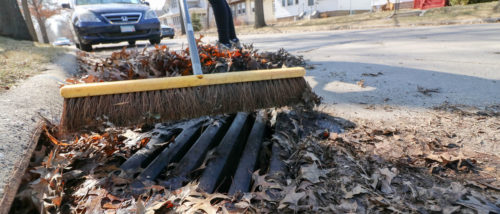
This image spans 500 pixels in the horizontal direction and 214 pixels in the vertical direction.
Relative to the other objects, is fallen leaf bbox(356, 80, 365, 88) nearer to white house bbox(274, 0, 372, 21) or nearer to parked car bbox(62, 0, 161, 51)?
parked car bbox(62, 0, 161, 51)

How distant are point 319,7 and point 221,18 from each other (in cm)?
2418

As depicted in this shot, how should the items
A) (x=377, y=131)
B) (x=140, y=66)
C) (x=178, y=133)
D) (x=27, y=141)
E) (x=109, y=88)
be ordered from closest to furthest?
1. (x=27, y=141)
2. (x=109, y=88)
3. (x=377, y=131)
4. (x=178, y=133)
5. (x=140, y=66)

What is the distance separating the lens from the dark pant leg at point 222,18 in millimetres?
3395

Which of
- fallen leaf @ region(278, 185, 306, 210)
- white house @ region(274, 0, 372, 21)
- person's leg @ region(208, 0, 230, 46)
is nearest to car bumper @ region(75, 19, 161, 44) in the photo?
person's leg @ region(208, 0, 230, 46)

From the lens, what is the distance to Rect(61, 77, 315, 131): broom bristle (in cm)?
143

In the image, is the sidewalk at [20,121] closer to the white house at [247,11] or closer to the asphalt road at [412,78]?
the asphalt road at [412,78]

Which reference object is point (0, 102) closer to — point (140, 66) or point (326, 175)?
point (140, 66)

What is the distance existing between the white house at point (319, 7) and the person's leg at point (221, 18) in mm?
22473

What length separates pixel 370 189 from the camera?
1096 millimetres

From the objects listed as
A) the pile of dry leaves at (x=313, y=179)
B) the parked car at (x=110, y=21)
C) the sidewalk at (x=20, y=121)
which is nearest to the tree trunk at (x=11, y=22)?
the parked car at (x=110, y=21)

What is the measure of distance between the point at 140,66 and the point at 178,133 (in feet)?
2.84

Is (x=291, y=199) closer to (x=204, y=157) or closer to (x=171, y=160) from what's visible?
(x=204, y=157)

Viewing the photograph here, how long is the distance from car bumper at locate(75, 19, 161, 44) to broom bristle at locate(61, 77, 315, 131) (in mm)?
5532

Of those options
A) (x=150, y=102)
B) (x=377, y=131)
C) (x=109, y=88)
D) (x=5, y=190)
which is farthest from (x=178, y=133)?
(x=377, y=131)
